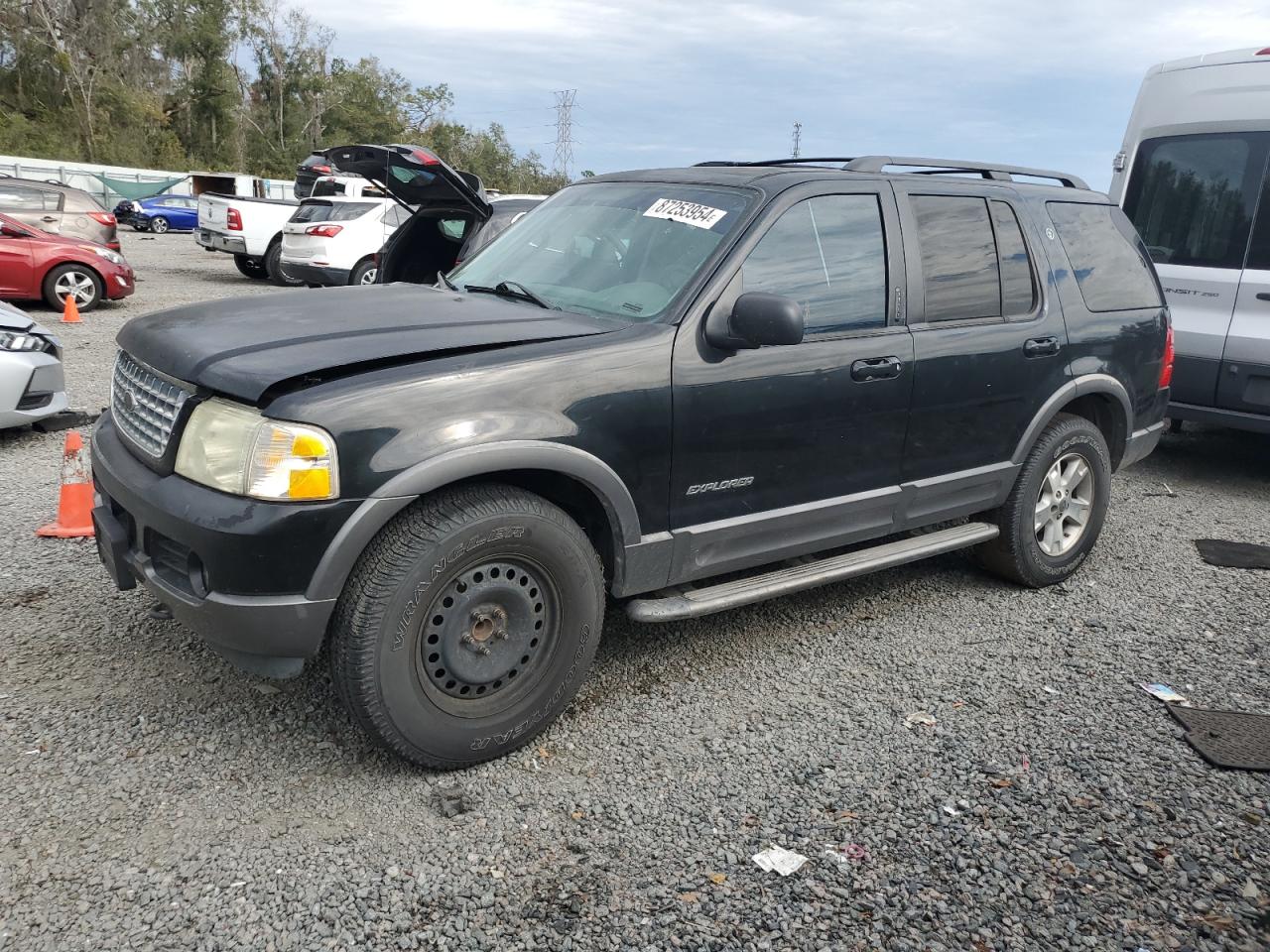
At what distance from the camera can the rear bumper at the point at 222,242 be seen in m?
17.6

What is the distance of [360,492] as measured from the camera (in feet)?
9.27

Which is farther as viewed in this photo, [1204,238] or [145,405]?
[1204,238]

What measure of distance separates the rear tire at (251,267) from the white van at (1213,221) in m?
15.3

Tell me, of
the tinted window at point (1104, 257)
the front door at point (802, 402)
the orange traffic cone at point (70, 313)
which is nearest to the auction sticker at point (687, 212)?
the front door at point (802, 402)

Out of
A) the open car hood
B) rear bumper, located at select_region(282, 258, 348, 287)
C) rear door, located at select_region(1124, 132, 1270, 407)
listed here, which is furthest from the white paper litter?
rear bumper, located at select_region(282, 258, 348, 287)

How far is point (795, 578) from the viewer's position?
3893 mm

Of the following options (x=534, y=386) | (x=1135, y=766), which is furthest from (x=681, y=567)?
(x=1135, y=766)

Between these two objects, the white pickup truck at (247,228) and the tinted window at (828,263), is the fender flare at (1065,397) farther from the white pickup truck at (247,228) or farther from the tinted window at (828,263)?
the white pickup truck at (247,228)

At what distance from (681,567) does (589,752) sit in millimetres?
729

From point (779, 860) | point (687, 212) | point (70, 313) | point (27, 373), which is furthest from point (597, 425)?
point (70, 313)

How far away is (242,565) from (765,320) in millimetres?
1823

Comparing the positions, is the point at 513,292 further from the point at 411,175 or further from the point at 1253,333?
the point at 1253,333

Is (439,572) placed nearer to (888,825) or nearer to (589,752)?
(589,752)

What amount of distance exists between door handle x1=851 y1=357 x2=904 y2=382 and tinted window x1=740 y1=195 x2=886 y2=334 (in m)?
0.15
